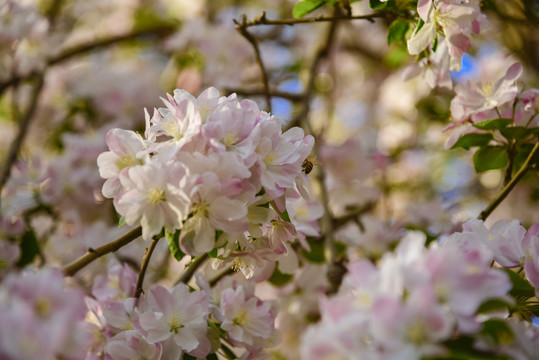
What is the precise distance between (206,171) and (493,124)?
1.83ft

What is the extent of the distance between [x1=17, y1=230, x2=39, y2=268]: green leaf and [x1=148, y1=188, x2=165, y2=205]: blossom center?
2.31 ft

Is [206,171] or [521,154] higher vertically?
[206,171]

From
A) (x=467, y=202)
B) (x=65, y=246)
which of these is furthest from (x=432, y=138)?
(x=65, y=246)

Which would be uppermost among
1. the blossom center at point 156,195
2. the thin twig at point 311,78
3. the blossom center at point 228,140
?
the blossom center at point 228,140

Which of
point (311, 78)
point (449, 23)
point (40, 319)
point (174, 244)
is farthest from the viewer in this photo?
point (311, 78)

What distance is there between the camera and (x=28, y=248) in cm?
129

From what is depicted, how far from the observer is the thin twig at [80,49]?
2.02 m

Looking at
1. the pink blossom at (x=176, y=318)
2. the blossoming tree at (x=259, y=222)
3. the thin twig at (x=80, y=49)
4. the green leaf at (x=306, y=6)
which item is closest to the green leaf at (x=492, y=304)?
the blossoming tree at (x=259, y=222)

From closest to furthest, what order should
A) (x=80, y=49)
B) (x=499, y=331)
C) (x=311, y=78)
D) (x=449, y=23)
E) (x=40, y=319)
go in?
(x=40, y=319)
(x=499, y=331)
(x=449, y=23)
(x=311, y=78)
(x=80, y=49)

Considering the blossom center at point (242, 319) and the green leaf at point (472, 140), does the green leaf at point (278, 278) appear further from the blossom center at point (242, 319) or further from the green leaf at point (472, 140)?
the green leaf at point (472, 140)

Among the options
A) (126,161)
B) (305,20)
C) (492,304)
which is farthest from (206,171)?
(305,20)

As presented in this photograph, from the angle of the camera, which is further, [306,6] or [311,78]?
[311,78]

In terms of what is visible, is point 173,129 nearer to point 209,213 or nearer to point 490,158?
point 209,213

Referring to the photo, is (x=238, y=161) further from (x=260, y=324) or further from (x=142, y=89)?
(x=142, y=89)
